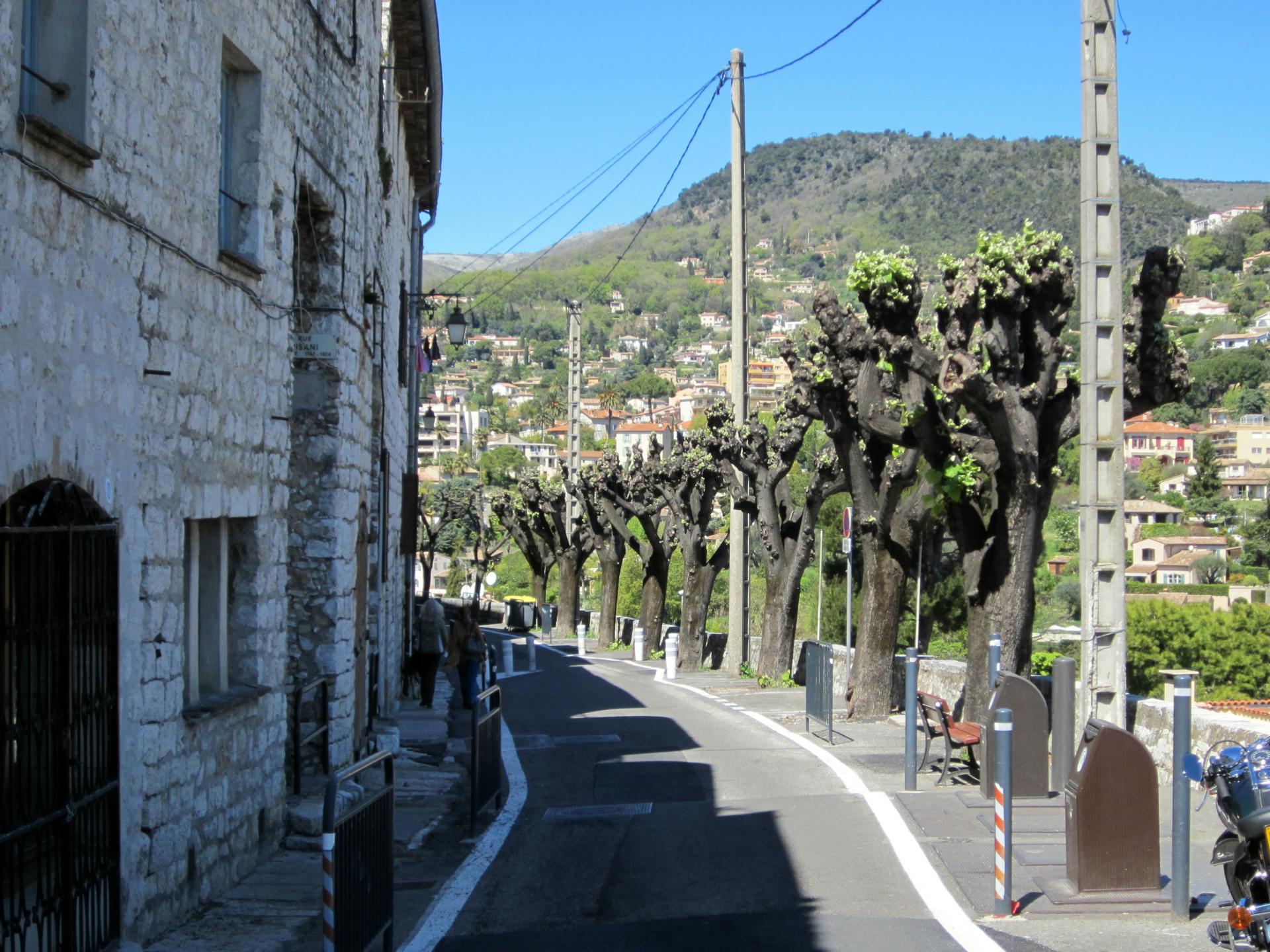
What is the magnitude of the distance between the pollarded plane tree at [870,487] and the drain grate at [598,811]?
22.3ft

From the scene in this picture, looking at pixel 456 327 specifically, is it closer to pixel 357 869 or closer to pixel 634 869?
pixel 634 869

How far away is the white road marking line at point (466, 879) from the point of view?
25.6 feet

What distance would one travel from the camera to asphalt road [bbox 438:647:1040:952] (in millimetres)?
7656

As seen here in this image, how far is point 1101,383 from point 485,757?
19.1ft

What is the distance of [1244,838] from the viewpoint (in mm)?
7105

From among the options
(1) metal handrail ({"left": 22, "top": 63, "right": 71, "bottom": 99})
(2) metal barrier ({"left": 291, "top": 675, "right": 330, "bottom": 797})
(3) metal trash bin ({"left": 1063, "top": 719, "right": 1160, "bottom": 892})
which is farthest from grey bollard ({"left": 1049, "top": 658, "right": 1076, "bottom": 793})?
(1) metal handrail ({"left": 22, "top": 63, "right": 71, "bottom": 99})

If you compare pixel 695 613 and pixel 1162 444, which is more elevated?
pixel 1162 444

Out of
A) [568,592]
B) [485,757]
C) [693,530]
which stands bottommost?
[568,592]

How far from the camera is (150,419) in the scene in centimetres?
741

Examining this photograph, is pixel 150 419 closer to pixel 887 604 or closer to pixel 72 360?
pixel 72 360

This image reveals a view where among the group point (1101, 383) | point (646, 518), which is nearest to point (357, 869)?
point (1101, 383)

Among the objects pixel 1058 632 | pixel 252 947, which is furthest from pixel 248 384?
pixel 1058 632

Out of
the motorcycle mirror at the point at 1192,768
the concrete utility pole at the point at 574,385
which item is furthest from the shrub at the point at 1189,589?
the motorcycle mirror at the point at 1192,768

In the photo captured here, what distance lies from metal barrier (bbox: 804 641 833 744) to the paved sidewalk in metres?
1.07
